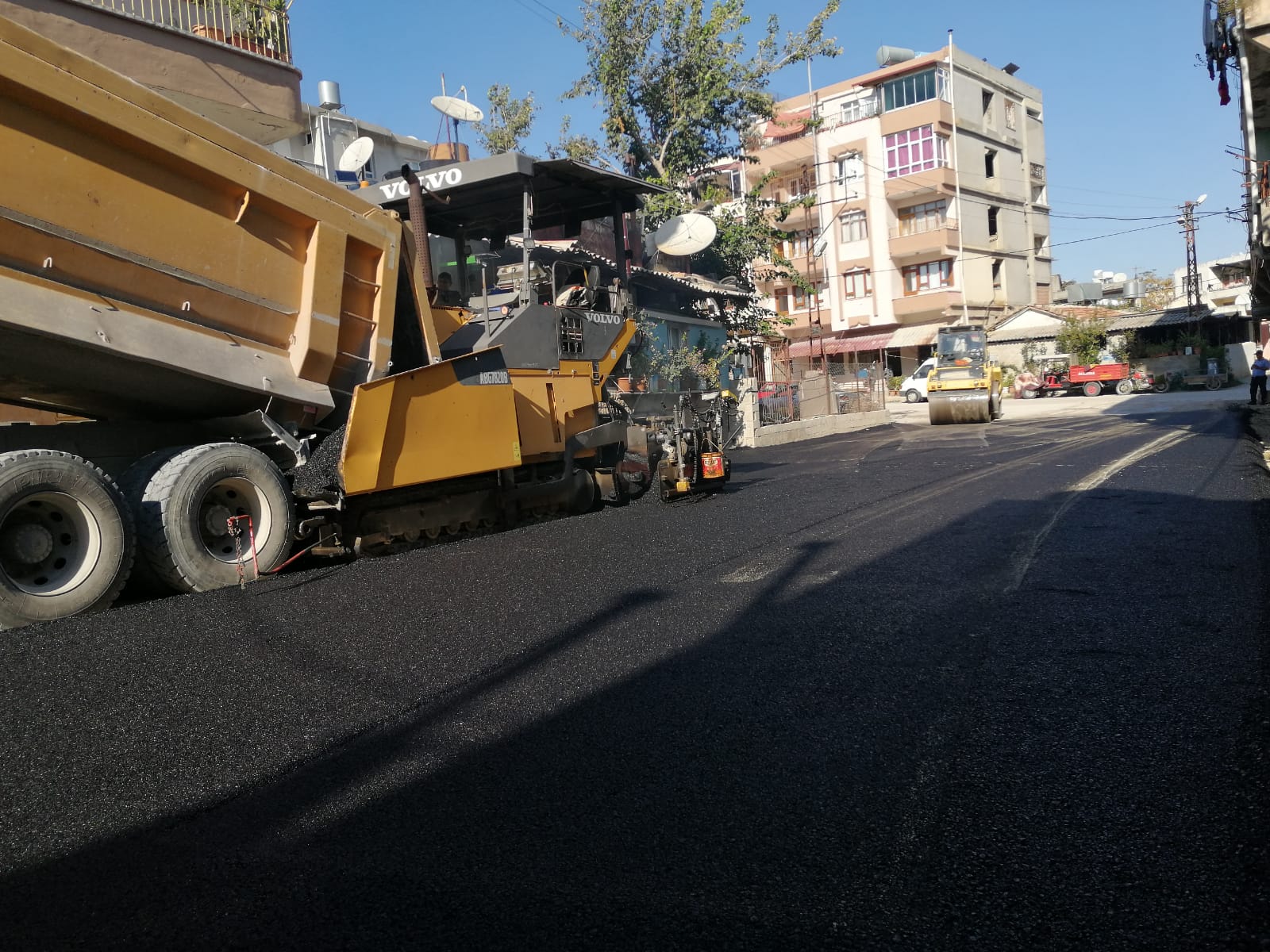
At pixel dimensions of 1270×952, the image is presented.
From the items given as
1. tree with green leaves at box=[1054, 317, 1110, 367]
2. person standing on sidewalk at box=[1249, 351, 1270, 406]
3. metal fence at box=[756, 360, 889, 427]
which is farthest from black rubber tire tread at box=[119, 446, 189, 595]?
tree with green leaves at box=[1054, 317, 1110, 367]

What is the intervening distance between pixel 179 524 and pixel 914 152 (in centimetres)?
4339

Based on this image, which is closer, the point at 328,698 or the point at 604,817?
the point at 604,817

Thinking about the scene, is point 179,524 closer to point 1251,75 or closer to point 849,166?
point 1251,75

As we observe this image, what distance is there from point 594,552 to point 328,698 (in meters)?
3.14

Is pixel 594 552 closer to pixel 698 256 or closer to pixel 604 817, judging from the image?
pixel 604 817

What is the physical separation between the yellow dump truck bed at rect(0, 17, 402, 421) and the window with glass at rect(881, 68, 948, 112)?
4189 cm

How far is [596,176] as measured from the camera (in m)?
8.76

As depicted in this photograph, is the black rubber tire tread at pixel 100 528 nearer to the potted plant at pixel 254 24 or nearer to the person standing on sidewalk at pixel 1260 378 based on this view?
the potted plant at pixel 254 24

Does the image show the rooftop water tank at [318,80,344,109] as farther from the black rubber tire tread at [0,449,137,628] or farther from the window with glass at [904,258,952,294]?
the window with glass at [904,258,952,294]

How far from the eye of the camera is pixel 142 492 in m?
5.82

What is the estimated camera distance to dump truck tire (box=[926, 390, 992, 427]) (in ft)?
82.2

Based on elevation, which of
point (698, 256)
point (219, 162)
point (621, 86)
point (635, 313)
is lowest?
point (635, 313)

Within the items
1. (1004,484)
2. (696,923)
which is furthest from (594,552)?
(1004,484)

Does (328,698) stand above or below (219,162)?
Result: below
